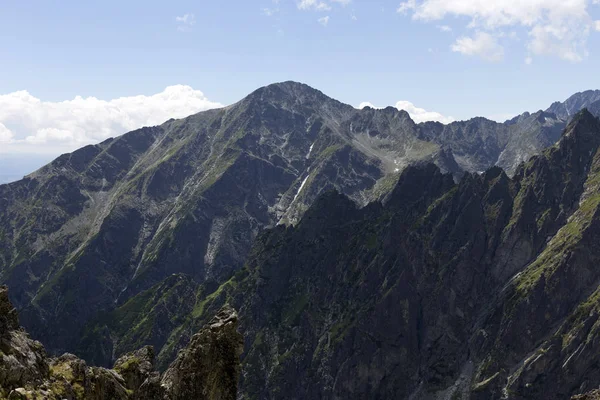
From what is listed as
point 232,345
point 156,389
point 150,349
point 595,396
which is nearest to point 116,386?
point 156,389

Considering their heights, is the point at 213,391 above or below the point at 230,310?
below

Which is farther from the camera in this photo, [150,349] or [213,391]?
[150,349]

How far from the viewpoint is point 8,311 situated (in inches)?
1881

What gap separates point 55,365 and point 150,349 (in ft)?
70.2

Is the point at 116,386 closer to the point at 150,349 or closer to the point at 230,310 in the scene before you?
the point at 230,310

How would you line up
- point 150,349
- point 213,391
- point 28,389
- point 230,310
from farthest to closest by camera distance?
point 150,349, point 230,310, point 213,391, point 28,389

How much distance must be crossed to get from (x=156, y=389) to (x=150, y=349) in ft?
71.0

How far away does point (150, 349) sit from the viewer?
2975 inches

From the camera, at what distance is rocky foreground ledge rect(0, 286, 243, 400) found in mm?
45688

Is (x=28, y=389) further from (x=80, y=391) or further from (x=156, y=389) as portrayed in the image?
(x=156, y=389)

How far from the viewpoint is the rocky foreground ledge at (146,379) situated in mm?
45688

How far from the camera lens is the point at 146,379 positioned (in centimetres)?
5669

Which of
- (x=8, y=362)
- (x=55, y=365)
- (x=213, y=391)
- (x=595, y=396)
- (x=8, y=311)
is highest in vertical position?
(x=8, y=311)

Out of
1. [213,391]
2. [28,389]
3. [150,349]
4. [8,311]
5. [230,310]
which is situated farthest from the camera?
[150,349]
